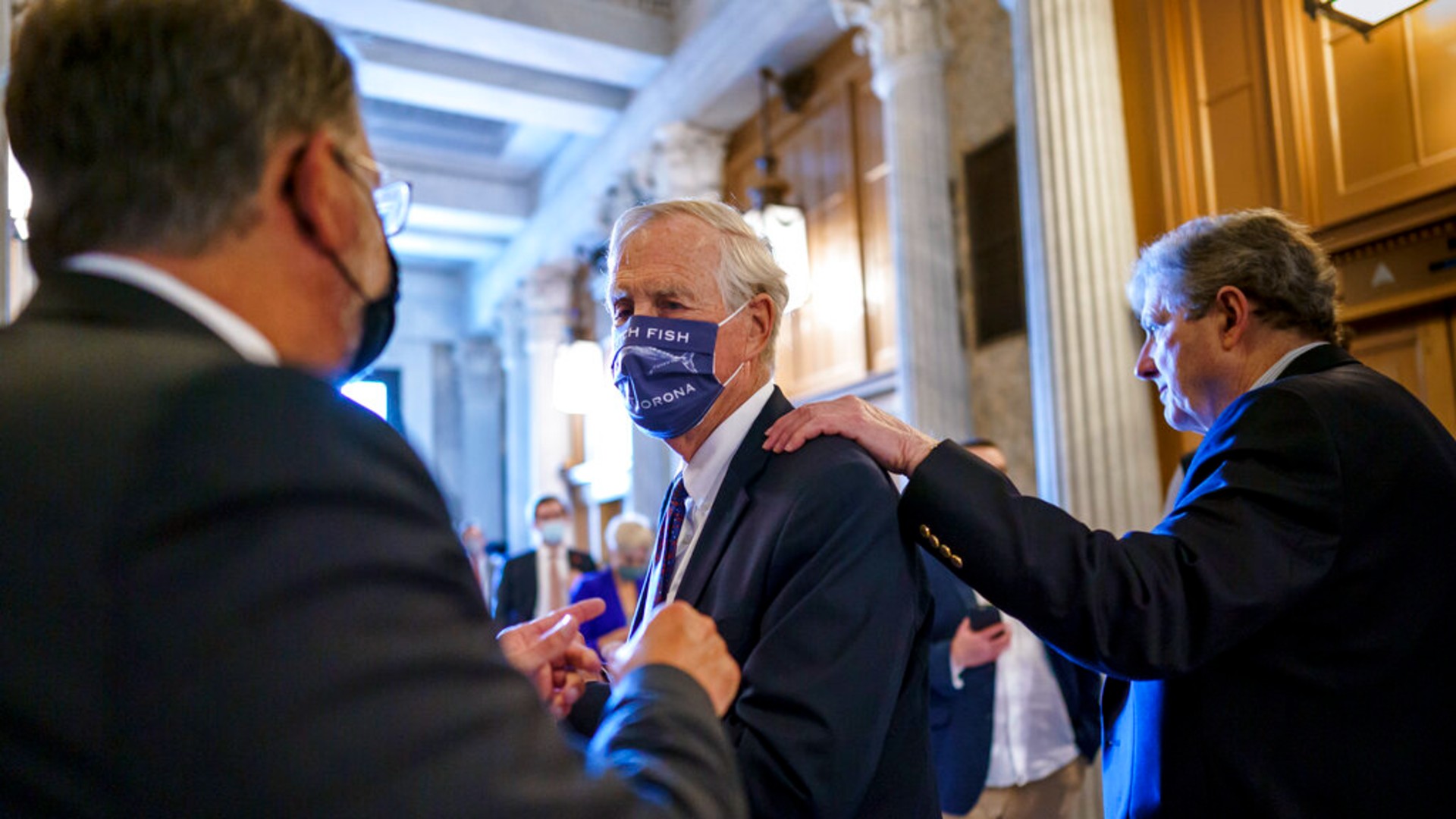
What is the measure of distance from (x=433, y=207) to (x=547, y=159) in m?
1.53

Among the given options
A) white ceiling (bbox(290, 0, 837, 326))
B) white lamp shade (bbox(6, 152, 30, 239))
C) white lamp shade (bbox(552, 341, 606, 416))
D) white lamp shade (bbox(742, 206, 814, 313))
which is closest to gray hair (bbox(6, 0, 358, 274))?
white lamp shade (bbox(6, 152, 30, 239))

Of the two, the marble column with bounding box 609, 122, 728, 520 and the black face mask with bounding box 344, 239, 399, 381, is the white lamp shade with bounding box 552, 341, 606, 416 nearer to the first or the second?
the marble column with bounding box 609, 122, 728, 520

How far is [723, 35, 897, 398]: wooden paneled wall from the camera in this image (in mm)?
9008

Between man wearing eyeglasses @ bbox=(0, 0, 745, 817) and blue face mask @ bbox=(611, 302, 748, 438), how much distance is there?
1182 mm

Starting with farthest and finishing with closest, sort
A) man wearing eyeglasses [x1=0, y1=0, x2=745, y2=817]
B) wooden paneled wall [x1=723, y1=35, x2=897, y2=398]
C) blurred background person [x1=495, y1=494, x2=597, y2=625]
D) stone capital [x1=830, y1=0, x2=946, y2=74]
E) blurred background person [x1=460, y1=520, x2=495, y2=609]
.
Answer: blurred background person [x1=460, y1=520, x2=495, y2=609], wooden paneled wall [x1=723, y1=35, x2=897, y2=398], blurred background person [x1=495, y1=494, x2=597, y2=625], stone capital [x1=830, y1=0, x2=946, y2=74], man wearing eyeglasses [x1=0, y1=0, x2=745, y2=817]

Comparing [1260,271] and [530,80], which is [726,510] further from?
[530,80]

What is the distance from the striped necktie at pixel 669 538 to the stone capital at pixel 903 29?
245 inches

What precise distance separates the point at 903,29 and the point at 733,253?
20.0ft

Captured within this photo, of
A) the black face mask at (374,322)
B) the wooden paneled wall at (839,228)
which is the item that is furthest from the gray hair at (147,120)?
the wooden paneled wall at (839,228)

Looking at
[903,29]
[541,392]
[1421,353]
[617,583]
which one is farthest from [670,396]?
[541,392]

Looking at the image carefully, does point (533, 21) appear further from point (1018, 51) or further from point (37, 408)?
point (37, 408)

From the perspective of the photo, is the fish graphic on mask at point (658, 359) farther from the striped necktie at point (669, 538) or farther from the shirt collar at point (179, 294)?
the shirt collar at point (179, 294)

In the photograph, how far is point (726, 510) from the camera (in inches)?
75.2

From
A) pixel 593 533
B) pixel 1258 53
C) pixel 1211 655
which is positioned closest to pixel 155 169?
pixel 1211 655
